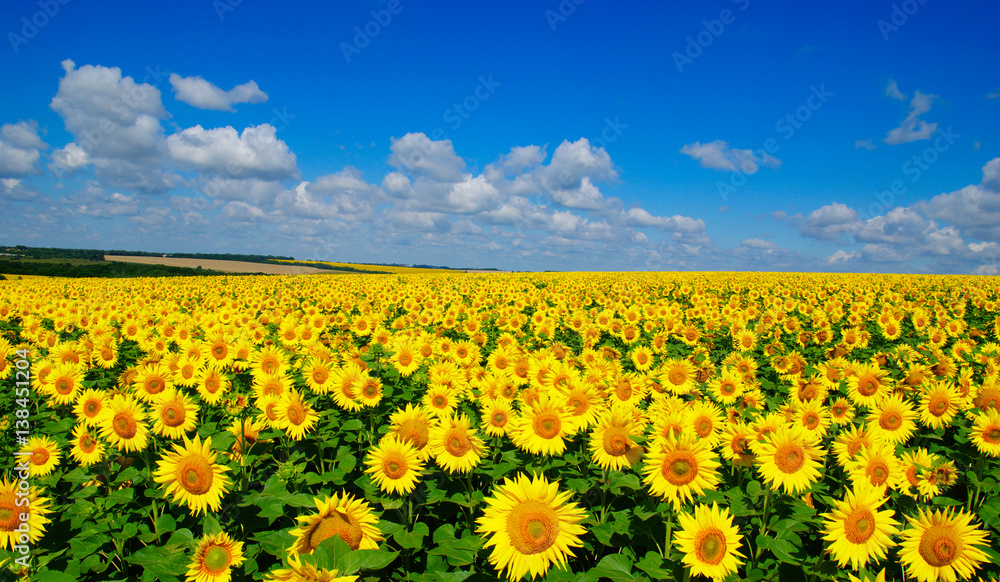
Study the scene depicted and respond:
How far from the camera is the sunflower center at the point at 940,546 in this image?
2.24 meters

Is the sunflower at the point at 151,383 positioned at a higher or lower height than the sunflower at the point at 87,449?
higher

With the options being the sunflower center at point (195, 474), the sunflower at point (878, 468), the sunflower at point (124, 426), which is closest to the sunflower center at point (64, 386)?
the sunflower at point (124, 426)

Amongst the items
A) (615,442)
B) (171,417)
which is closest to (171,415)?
(171,417)

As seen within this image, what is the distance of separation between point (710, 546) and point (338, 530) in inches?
75.0

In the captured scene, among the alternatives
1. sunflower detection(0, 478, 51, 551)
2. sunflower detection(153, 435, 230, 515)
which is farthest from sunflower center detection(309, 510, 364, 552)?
sunflower detection(0, 478, 51, 551)

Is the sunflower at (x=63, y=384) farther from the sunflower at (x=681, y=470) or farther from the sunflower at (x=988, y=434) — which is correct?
the sunflower at (x=988, y=434)

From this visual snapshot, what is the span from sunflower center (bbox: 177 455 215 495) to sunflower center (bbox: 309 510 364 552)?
1.21 meters

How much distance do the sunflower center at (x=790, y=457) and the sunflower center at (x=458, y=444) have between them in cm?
207

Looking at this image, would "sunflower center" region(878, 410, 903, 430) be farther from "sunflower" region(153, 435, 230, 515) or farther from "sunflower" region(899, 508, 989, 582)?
"sunflower" region(153, 435, 230, 515)

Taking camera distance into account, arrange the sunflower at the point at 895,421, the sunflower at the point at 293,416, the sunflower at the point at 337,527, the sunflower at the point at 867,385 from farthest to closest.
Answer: the sunflower at the point at 867,385
the sunflower at the point at 895,421
the sunflower at the point at 293,416
the sunflower at the point at 337,527

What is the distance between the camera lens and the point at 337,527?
2203mm

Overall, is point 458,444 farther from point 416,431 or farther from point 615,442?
point 615,442

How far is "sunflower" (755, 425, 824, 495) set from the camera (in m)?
2.94

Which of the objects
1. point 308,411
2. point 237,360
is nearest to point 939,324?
point 308,411
